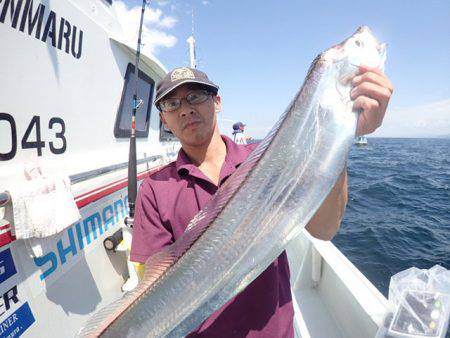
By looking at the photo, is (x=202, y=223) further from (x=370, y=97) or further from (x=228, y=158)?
(x=370, y=97)

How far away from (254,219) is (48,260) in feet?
6.48

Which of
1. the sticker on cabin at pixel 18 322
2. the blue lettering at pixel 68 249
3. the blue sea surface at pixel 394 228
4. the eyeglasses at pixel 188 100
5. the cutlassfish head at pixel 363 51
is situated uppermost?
the cutlassfish head at pixel 363 51

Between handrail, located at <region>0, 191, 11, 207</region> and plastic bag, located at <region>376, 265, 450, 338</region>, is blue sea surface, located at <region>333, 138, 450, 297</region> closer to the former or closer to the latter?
plastic bag, located at <region>376, 265, 450, 338</region>

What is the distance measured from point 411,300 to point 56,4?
4117 millimetres

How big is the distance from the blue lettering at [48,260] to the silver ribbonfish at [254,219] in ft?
3.76

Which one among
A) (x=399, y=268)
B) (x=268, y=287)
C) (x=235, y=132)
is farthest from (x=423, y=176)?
(x=268, y=287)

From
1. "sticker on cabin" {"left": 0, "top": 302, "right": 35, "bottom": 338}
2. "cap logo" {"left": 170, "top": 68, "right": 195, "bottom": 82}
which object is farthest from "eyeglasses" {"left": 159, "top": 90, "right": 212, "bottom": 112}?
"sticker on cabin" {"left": 0, "top": 302, "right": 35, "bottom": 338}

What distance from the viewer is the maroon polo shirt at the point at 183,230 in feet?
6.05

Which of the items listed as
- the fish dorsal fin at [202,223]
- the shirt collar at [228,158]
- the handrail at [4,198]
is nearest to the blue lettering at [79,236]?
the handrail at [4,198]

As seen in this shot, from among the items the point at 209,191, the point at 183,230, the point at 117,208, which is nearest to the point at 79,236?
the point at 117,208

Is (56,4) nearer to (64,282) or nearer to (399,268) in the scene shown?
(64,282)

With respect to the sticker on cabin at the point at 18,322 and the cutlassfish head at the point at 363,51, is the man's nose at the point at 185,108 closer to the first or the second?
the cutlassfish head at the point at 363,51

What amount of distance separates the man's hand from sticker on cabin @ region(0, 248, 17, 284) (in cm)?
241

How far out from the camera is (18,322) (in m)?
2.13
